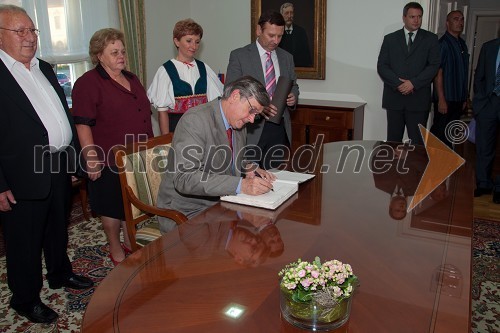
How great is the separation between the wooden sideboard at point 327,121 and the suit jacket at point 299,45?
1.50 ft

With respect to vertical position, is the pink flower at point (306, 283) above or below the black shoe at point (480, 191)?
above

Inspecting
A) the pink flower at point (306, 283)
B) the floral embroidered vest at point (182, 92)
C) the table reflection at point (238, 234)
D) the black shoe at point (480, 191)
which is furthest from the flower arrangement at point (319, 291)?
the black shoe at point (480, 191)

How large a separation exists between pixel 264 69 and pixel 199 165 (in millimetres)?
1508

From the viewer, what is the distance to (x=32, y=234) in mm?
Result: 2320

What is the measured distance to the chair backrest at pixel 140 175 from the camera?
217 cm

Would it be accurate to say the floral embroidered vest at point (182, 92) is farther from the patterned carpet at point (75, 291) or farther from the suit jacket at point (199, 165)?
the patterned carpet at point (75, 291)

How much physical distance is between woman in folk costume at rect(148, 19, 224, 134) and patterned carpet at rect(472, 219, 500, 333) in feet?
6.77

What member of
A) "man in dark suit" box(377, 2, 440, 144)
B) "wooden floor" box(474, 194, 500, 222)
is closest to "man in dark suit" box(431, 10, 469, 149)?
"man in dark suit" box(377, 2, 440, 144)

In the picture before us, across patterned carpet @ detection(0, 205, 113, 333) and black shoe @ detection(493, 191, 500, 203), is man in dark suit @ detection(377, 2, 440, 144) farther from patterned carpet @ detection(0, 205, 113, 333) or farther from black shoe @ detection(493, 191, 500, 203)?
patterned carpet @ detection(0, 205, 113, 333)

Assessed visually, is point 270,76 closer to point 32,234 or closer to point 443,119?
point 32,234

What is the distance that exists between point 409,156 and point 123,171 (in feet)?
5.71

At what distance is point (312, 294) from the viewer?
1093mm

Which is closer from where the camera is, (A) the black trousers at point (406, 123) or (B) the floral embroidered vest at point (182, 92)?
(B) the floral embroidered vest at point (182, 92)

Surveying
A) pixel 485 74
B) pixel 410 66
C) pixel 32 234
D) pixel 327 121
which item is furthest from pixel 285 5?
pixel 32 234
